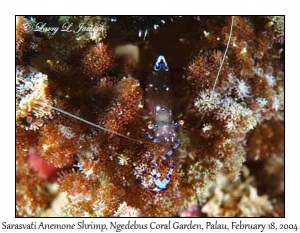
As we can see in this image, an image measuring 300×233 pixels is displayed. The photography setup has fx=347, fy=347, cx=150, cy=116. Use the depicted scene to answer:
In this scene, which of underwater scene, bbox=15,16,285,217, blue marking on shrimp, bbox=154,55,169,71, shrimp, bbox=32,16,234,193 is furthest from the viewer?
blue marking on shrimp, bbox=154,55,169,71

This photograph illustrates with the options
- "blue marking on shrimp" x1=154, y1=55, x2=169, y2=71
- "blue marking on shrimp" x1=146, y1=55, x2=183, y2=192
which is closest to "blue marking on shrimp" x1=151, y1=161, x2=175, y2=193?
"blue marking on shrimp" x1=146, y1=55, x2=183, y2=192

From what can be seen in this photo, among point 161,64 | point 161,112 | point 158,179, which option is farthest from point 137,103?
point 158,179

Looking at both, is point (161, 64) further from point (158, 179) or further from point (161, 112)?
point (158, 179)

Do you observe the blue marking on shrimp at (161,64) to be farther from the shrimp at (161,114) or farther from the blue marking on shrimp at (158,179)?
the blue marking on shrimp at (158,179)

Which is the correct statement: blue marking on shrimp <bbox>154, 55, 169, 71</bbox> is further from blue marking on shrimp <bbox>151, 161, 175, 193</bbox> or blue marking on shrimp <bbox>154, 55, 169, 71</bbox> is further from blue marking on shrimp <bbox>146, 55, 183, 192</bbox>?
blue marking on shrimp <bbox>151, 161, 175, 193</bbox>

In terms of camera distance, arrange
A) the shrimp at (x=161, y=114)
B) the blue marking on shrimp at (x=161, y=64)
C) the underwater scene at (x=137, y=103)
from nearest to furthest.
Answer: the underwater scene at (x=137, y=103) → the shrimp at (x=161, y=114) → the blue marking on shrimp at (x=161, y=64)

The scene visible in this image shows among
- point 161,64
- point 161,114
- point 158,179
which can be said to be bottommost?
point 158,179

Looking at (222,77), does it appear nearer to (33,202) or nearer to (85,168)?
(85,168)

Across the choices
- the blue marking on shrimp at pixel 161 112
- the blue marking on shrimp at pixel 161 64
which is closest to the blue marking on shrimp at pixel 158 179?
the blue marking on shrimp at pixel 161 112

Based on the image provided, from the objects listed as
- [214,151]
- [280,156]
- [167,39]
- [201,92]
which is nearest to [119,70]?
[167,39]
